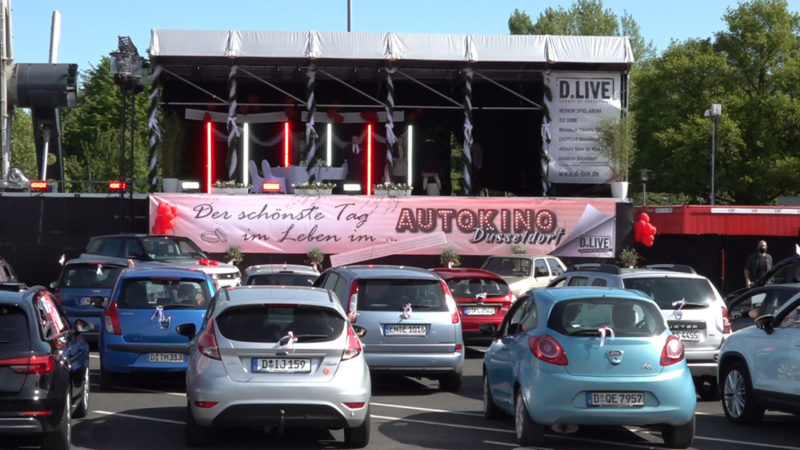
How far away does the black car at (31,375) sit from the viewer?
10.1m

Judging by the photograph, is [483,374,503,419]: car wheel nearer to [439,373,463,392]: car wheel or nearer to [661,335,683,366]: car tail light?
[439,373,463,392]: car wheel

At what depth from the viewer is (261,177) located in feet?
134

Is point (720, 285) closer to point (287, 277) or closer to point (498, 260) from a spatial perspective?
point (498, 260)

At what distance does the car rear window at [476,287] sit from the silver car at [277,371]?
33.8 ft

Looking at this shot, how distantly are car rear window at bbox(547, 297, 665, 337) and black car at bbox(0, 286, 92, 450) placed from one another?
4421 mm

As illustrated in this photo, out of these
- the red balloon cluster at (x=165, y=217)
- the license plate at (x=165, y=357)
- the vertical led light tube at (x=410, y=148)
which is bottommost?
the license plate at (x=165, y=357)

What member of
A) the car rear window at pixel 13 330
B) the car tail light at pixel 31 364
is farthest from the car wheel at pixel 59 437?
the car rear window at pixel 13 330

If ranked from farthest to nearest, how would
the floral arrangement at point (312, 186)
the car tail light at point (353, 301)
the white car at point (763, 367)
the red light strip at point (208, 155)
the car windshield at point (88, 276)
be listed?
the red light strip at point (208, 155), the floral arrangement at point (312, 186), the car windshield at point (88, 276), the car tail light at point (353, 301), the white car at point (763, 367)

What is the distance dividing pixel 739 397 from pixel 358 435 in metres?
4.64

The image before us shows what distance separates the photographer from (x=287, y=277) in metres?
21.3

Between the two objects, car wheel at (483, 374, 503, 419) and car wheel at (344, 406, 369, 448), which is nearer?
car wheel at (344, 406, 369, 448)

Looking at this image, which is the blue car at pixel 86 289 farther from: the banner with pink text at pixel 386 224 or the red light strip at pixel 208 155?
the red light strip at pixel 208 155

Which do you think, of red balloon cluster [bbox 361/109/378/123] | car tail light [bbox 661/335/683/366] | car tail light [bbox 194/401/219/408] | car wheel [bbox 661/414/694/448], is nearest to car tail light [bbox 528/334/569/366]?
car tail light [bbox 661/335/683/366]

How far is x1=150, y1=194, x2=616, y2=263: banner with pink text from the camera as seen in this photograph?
36000 mm
